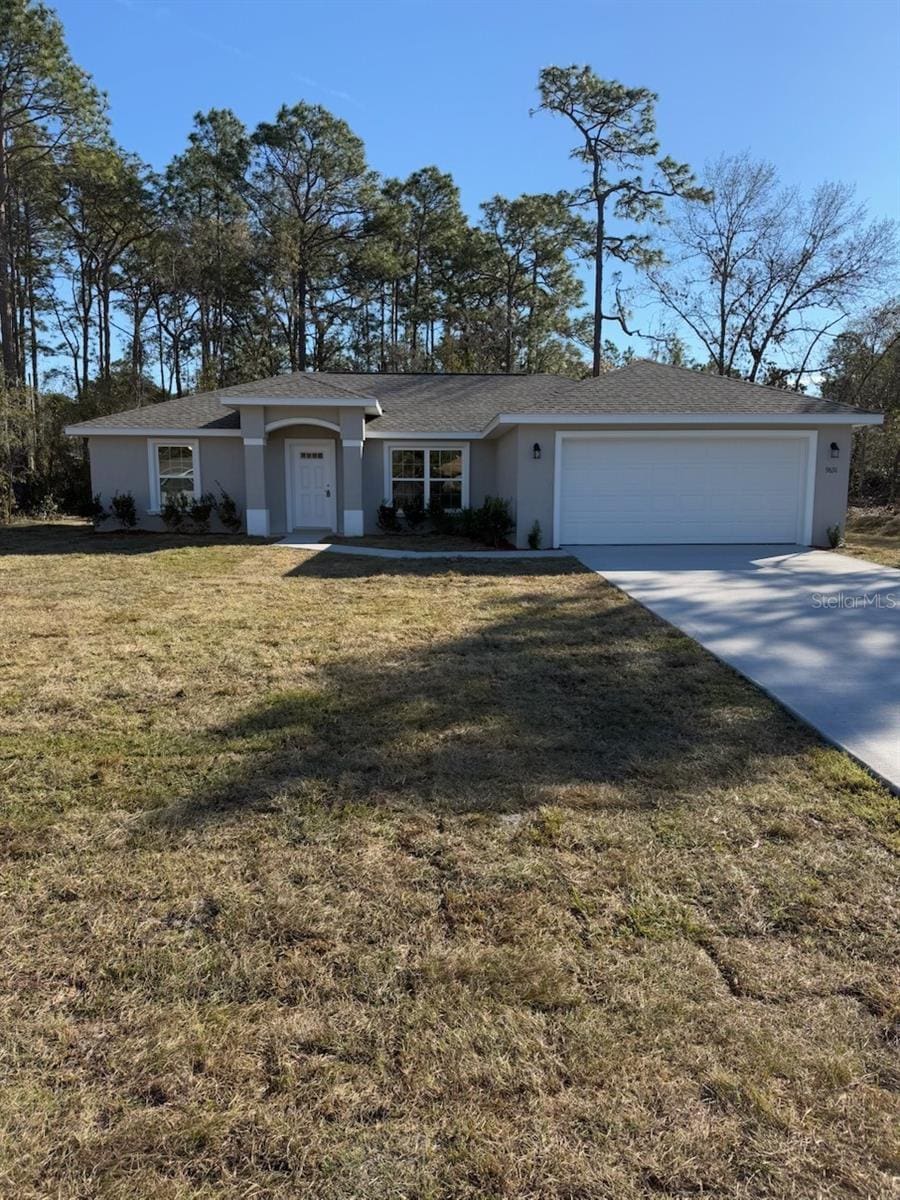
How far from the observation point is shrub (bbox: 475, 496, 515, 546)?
13555 mm

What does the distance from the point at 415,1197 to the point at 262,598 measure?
23.9 feet

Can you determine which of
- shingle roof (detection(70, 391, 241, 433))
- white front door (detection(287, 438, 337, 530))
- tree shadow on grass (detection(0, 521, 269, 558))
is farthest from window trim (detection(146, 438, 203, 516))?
white front door (detection(287, 438, 337, 530))

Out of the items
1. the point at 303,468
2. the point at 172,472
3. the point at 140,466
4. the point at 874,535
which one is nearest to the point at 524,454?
the point at 303,468

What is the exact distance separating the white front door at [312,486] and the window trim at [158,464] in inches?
85.1

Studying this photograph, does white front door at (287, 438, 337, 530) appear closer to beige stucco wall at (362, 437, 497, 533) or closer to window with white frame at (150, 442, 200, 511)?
beige stucco wall at (362, 437, 497, 533)

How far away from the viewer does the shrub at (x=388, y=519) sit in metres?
15.8

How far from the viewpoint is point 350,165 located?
97.9 ft

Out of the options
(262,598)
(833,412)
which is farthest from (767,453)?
(262,598)

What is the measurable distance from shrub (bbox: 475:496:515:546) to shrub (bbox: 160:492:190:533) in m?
6.99

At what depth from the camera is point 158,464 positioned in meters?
16.4

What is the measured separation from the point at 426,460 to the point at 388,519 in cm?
168

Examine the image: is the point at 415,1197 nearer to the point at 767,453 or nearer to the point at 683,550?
the point at 683,550

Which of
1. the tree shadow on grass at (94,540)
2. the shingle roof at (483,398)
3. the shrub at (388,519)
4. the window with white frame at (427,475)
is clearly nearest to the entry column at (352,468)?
the shingle roof at (483,398)

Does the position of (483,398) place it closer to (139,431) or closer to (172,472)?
(172,472)
